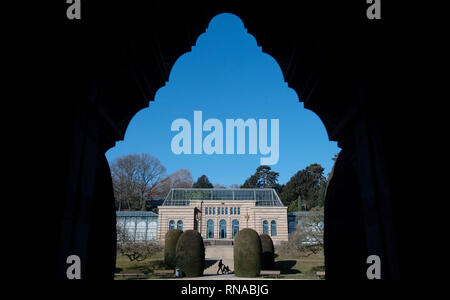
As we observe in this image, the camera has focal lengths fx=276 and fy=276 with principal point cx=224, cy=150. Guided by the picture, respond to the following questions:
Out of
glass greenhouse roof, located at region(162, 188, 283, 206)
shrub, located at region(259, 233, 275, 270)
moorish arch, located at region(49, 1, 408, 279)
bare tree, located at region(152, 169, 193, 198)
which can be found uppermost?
bare tree, located at region(152, 169, 193, 198)

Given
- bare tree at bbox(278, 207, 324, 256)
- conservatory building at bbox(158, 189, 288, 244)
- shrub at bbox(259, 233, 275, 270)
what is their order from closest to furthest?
shrub at bbox(259, 233, 275, 270), bare tree at bbox(278, 207, 324, 256), conservatory building at bbox(158, 189, 288, 244)

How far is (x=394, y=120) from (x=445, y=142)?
62cm

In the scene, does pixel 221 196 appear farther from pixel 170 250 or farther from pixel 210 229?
pixel 170 250

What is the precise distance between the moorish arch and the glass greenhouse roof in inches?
1894

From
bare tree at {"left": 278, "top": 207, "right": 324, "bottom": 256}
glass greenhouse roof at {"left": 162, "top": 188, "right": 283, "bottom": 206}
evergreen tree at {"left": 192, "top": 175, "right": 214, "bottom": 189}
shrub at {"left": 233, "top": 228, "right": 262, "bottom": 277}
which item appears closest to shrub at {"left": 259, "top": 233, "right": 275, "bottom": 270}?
shrub at {"left": 233, "top": 228, "right": 262, "bottom": 277}

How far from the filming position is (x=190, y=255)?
22.0m

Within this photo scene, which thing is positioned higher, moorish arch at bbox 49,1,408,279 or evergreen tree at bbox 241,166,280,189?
evergreen tree at bbox 241,166,280,189

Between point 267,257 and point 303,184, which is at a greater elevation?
point 303,184

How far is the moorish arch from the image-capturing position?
12.6 feet

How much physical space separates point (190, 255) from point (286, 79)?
18945 millimetres

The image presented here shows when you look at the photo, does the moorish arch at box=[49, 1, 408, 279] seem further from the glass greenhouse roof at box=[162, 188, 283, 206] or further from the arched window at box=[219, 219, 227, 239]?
the arched window at box=[219, 219, 227, 239]

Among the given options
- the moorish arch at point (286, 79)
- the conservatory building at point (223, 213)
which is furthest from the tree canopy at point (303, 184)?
the moorish arch at point (286, 79)

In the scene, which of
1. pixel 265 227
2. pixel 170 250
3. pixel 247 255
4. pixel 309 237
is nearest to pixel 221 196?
pixel 265 227
